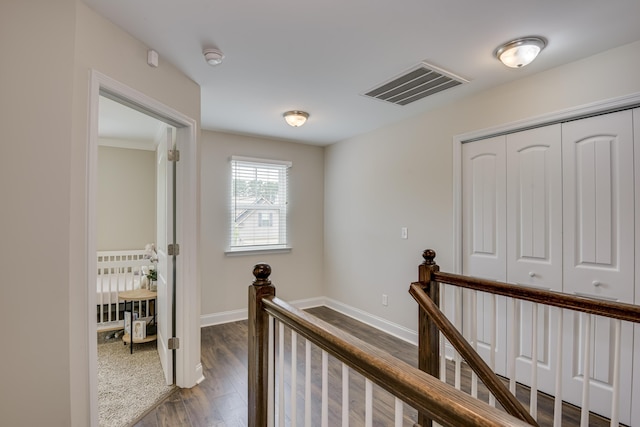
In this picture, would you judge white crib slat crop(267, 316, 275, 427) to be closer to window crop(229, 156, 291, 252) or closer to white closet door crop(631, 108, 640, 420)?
white closet door crop(631, 108, 640, 420)

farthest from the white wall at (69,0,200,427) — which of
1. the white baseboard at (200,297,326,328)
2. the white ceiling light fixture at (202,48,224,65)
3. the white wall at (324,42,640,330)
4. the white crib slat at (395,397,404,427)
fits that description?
the white wall at (324,42,640,330)

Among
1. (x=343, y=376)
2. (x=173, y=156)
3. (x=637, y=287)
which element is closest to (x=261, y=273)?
(x=343, y=376)

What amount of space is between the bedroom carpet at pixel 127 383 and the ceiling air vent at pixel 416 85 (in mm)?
2935

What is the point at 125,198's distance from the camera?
452 cm

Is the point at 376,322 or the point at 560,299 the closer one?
the point at 560,299

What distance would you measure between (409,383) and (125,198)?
4861 mm

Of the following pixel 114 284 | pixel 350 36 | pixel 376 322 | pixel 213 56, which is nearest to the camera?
pixel 350 36

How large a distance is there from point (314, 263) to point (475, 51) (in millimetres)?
3402

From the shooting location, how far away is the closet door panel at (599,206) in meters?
2.00

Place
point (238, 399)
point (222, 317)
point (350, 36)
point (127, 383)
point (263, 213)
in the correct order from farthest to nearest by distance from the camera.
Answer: point (263, 213), point (222, 317), point (127, 383), point (238, 399), point (350, 36)

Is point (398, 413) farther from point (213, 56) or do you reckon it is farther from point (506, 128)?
point (506, 128)

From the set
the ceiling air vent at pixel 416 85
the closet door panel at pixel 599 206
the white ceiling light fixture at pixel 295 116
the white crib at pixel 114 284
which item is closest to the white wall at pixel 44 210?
the white ceiling light fixture at pixel 295 116

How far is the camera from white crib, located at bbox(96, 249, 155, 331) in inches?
139

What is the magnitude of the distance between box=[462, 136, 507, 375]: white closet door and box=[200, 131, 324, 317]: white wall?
7.50 ft
